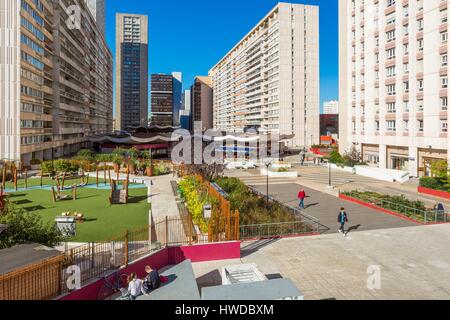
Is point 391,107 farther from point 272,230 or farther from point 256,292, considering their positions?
point 256,292

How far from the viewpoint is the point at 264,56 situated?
10244 cm

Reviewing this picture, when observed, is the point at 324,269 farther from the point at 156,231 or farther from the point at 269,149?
the point at 269,149

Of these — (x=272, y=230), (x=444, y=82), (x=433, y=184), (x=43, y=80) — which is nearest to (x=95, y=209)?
(x=272, y=230)

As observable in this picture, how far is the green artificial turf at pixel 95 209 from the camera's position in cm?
1748

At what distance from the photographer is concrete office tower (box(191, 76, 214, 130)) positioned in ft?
628

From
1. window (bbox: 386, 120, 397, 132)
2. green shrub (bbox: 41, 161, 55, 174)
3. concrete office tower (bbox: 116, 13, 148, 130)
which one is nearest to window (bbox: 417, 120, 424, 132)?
window (bbox: 386, 120, 397, 132)

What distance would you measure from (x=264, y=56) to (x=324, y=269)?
95.5 meters

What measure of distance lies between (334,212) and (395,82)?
27815 mm

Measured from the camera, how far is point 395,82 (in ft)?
145

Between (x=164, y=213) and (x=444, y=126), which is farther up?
(x=444, y=126)

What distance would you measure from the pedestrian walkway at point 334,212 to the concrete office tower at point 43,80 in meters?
33.4

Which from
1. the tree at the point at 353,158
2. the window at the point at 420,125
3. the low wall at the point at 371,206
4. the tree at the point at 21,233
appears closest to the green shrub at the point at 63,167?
the tree at the point at 21,233

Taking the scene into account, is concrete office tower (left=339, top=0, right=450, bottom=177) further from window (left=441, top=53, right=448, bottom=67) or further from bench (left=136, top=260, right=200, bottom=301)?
bench (left=136, top=260, right=200, bottom=301)
